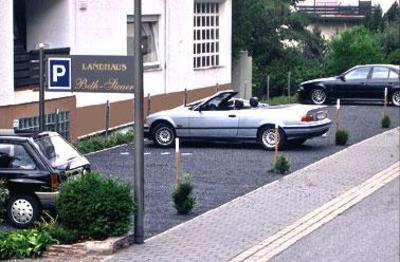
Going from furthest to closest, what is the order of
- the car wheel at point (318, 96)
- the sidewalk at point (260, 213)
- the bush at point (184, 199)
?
1. the car wheel at point (318, 96)
2. the bush at point (184, 199)
3. the sidewalk at point (260, 213)

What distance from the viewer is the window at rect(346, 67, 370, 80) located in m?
36.3

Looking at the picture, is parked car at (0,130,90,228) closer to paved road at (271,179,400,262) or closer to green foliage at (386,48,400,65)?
paved road at (271,179,400,262)

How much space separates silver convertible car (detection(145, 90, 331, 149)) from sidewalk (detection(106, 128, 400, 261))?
1032 mm

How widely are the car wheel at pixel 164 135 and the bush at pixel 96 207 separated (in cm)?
1167

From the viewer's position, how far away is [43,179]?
50.0 feet

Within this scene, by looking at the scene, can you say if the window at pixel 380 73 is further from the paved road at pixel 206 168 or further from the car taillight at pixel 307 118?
the car taillight at pixel 307 118

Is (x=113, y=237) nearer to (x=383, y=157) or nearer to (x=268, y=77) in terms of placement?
(x=383, y=157)

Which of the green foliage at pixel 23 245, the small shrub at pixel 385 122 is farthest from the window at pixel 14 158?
the small shrub at pixel 385 122

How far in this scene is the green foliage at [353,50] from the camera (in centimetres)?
4131

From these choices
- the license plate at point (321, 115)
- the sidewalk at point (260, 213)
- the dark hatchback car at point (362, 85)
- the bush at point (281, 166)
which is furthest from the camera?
the dark hatchback car at point (362, 85)

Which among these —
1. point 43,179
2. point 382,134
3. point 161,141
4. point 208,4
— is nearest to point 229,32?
point 208,4

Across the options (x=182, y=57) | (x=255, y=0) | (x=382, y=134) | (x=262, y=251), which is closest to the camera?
(x=262, y=251)

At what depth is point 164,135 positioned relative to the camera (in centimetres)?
2573

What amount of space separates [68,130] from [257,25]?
19865mm
